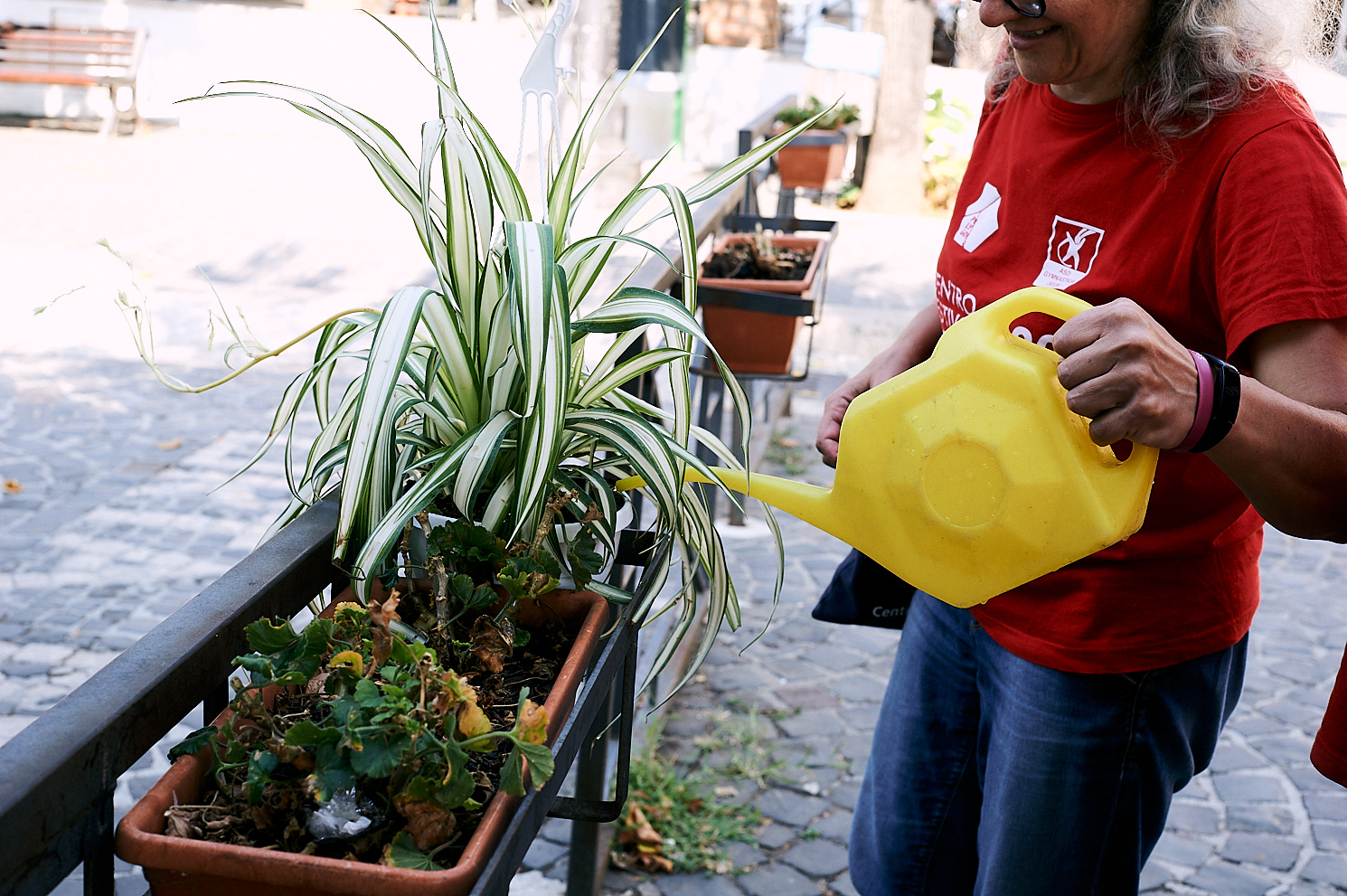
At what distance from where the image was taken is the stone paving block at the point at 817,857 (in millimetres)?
2525

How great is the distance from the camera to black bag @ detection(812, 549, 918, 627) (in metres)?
1.77

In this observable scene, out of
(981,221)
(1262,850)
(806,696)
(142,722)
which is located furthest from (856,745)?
(142,722)

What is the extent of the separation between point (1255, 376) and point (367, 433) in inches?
33.5

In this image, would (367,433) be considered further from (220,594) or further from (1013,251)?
(1013,251)

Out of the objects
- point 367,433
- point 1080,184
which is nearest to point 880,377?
point 1080,184

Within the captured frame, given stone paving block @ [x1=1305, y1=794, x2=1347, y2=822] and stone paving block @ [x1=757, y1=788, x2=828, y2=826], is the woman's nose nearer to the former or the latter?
stone paving block @ [x1=757, y1=788, x2=828, y2=826]

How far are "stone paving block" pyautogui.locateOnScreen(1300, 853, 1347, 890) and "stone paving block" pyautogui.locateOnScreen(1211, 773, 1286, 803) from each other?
234 mm

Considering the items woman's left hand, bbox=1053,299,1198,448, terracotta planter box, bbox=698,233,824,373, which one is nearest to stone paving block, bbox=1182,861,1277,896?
terracotta planter box, bbox=698,233,824,373

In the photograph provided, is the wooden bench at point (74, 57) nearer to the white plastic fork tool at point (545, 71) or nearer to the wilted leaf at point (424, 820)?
the white plastic fork tool at point (545, 71)

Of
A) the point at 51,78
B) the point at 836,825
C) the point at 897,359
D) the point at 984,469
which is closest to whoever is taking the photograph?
the point at 984,469

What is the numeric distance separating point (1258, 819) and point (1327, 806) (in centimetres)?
19

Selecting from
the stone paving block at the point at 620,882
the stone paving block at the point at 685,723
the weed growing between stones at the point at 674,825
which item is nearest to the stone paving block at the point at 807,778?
the weed growing between stones at the point at 674,825

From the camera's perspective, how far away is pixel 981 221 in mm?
1483

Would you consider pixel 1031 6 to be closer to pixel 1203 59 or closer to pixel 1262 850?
pixel 1203 59
